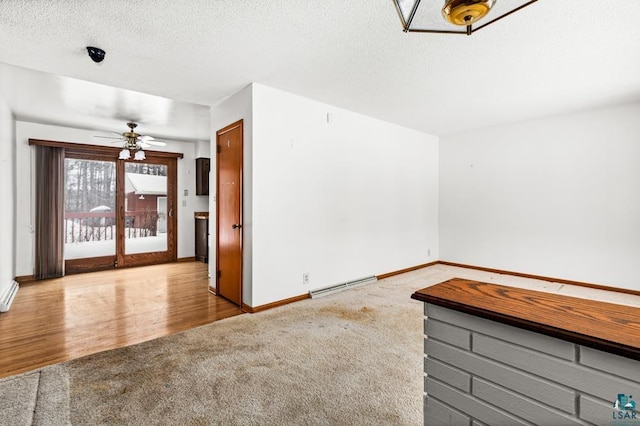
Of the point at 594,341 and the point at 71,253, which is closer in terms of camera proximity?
the point at 594,341

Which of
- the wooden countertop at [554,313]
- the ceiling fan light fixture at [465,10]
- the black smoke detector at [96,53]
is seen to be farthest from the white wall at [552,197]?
the black smoke detector at [96,53]

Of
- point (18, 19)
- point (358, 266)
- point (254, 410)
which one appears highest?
point (18, 19)

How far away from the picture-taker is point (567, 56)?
2838 mm

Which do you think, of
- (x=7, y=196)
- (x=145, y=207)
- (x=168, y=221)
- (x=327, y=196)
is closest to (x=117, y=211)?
(x=145, y=207)

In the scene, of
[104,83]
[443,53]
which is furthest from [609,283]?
[104,83]

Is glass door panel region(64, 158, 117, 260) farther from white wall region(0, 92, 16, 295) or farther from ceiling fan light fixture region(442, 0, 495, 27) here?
ceiling fan light fixture region(442, 0, 495, 27)

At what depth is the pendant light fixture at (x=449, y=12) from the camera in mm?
1316

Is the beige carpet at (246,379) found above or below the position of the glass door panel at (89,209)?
below

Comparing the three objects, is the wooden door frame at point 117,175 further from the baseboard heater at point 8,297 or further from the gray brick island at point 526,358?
the gray brick island at point 526,358

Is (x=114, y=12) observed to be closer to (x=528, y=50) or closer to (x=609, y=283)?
(x=528, y=50)

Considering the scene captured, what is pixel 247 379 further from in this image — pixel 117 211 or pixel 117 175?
pixel 117 175

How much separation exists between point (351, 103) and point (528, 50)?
6.62 ft

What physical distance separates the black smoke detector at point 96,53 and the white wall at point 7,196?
249 centimetres

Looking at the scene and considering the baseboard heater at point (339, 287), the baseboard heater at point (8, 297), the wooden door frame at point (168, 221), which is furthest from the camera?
the wooden door frame at point (168, 221)
